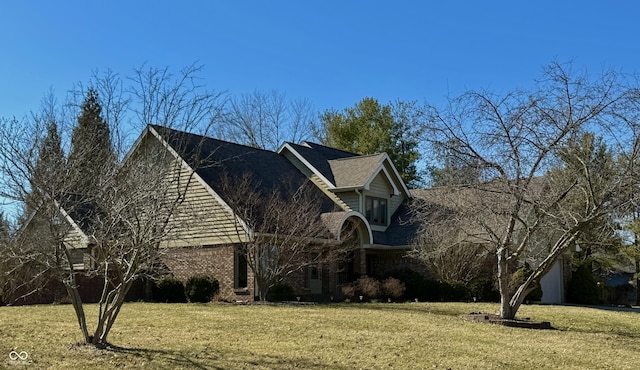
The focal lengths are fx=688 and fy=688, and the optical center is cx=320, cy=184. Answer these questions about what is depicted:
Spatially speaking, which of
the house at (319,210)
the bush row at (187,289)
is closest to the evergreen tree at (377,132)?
the house at (319,210)

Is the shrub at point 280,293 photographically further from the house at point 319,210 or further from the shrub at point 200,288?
the shrub at point 200,288

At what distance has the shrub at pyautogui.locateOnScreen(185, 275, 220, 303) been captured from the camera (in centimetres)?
2300

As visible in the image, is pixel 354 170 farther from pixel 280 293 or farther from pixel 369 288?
pixel 280 293

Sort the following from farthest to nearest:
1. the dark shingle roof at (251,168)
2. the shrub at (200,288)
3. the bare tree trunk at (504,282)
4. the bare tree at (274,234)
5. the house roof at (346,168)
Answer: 1. the house roof at (346,168)
2. the dark shingle roof at (251,168)
3. the shrub at (200,288)
4. the bare tree at (274,234)
5. the bare tree trunk at (504,282)

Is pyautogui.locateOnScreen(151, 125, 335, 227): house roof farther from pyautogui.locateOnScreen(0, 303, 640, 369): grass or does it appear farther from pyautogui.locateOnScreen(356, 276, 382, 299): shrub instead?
pyautogui.locateOnScreen(0, 303, 640, 369): grass

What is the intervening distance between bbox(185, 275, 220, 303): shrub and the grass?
4.65 meters

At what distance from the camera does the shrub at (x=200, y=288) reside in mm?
23000

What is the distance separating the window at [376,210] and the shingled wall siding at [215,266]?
7733 mm

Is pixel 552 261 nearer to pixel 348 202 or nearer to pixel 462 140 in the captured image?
pixel 462 140

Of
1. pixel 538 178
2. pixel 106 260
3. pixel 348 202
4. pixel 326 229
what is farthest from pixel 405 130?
pixel 106 260

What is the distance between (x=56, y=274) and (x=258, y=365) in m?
3.56

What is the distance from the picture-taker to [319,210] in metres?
26.8

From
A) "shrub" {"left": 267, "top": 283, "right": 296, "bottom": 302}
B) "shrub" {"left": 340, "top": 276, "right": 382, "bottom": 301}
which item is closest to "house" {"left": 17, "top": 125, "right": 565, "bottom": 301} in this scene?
"shrub" {"left": 267, "top": 283, "right": 296, "bottom": 302}

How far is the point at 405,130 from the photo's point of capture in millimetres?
49219
